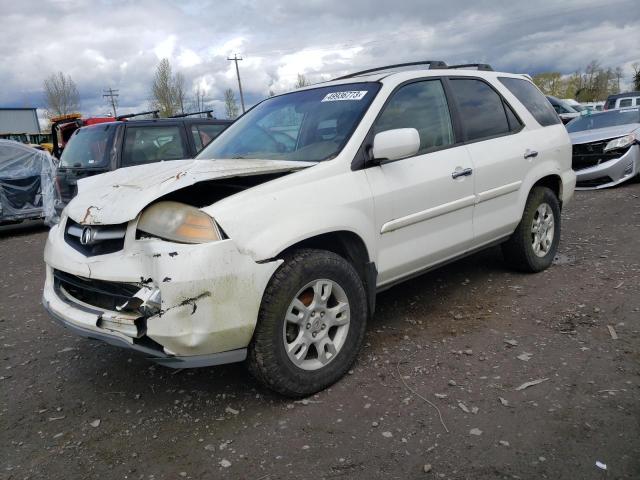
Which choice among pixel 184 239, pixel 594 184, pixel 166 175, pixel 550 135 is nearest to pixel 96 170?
pixel 166 175

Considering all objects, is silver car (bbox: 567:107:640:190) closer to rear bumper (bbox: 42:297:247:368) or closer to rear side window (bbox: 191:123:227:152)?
rear side window (bbox: 191:123:227:152)

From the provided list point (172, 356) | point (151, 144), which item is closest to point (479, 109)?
point (172, 356)

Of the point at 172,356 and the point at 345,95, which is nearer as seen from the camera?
the point at 172,356

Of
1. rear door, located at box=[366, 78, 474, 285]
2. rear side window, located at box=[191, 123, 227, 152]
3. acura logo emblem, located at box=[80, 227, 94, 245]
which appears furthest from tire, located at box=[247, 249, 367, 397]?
rear side window, located at box=[191, 123, 227, 152]

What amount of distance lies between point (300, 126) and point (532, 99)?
2.39m

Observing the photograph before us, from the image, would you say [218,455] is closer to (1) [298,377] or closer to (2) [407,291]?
(1) [298,377]

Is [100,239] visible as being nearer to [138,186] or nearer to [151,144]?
[138,186]

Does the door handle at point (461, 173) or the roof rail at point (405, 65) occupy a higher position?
the roof rail at point (405, 65)

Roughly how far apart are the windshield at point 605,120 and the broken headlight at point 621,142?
1.10 meters

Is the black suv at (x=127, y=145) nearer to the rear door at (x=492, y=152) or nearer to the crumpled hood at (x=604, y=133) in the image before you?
the rear door at (x=492, y=152)

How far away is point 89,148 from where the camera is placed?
711 cm

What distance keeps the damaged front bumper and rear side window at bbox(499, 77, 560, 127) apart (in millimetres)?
3110

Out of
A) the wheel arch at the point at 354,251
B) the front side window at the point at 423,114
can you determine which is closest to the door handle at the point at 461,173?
the front side window at the point at 423,114

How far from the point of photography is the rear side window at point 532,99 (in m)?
4.59
